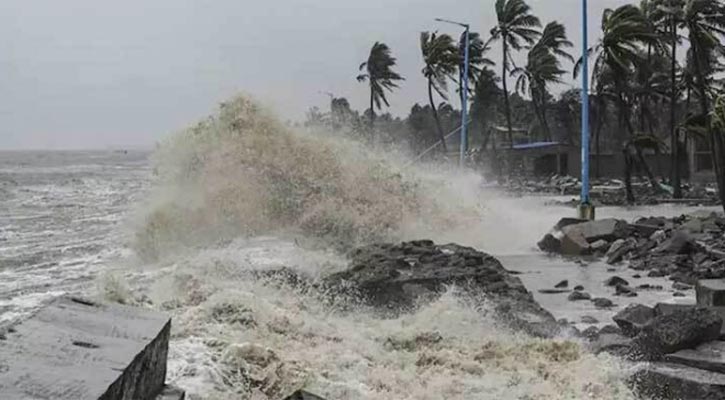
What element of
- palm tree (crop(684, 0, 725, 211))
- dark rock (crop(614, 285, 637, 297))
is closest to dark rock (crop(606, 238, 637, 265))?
dark rock (crop(614, 285, 637, 297))

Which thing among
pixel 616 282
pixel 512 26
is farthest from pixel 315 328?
pixel 512 26

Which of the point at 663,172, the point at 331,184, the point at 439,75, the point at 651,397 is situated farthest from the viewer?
the point at 439,75

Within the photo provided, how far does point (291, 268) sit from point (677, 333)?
20.9 feet

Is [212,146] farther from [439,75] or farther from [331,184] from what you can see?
[439,75]

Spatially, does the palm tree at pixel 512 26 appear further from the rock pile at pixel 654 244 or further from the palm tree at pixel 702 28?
the rock pile at pixel 654 244

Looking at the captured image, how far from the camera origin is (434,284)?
10258 millimetres

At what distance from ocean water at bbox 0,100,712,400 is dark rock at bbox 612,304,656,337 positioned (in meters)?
0.68

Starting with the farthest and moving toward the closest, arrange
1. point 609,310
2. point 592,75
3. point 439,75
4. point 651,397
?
point 439,75
point 592,75
point 609,310
point 651,397

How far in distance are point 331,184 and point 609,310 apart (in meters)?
9.66

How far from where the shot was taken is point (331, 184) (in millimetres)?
18516

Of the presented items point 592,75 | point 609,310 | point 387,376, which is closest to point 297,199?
point 609,310

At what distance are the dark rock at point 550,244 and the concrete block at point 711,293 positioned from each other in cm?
746

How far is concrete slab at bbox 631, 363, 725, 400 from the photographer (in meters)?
5.80

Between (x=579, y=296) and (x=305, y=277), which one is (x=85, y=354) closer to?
(x=305, y=277)
